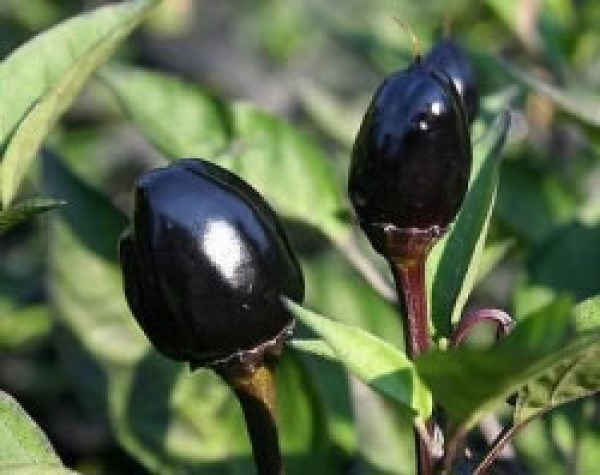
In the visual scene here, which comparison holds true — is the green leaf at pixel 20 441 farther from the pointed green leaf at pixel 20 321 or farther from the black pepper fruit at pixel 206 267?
the pointed green leaf at pixel 20 321

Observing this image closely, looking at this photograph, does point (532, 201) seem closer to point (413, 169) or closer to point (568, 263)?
point (568, 263)

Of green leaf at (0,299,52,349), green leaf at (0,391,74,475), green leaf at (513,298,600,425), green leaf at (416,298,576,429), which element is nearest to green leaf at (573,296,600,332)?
green leaf at (513,298,600,425)

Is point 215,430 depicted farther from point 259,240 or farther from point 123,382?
point 259,240

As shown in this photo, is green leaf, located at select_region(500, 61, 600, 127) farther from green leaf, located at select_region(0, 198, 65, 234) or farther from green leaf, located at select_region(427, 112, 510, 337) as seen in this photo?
green leaf, located at select_region(0, 198, 65, 234)

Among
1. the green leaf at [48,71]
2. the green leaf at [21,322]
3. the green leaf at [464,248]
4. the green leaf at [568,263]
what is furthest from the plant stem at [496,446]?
the green leaf at [21,322]

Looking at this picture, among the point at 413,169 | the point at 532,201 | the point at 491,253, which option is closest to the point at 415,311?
the point at 413,169

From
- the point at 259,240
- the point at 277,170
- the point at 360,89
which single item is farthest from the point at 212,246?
the point at 360,89

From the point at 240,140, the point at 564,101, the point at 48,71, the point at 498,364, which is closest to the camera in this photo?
the point at 498,364
